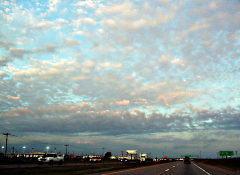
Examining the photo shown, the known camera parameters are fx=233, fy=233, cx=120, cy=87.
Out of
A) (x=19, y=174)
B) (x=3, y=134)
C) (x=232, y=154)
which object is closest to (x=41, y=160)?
(x=19, y=174)

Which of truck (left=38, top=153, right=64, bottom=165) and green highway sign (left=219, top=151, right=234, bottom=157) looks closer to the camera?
truck (left=38, top=153, right=64, bottom=165)

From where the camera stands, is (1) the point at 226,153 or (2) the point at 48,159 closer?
(2) the point at 48,159

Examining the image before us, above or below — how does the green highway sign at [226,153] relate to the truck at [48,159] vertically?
below

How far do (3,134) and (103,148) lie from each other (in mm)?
88371

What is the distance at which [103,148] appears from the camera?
548 ft

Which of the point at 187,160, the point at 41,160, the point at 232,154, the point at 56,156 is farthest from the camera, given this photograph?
the point at 232,154

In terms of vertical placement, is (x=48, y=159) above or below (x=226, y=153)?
above

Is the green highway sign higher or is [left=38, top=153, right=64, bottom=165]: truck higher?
[left=38, top=153, right=64, bottom=165]: truck

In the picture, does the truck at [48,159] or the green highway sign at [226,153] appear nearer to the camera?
the truck at [48,159]

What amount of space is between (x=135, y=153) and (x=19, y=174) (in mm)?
99139

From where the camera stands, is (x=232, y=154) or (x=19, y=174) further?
(x=232, y=154)

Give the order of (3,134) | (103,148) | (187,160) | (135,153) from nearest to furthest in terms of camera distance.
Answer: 1. (3,134)
2. (187,160)
3. (135,153)
4. (103,148)

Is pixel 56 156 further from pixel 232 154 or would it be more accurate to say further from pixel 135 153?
pixel 232 154

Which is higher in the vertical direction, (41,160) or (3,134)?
(3,134)
